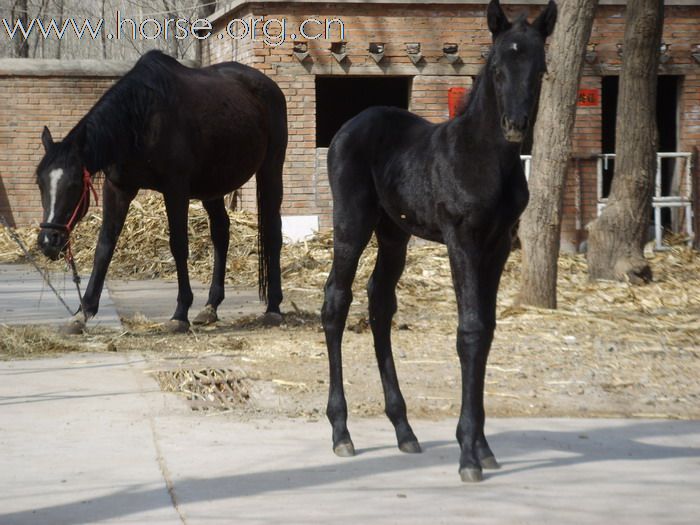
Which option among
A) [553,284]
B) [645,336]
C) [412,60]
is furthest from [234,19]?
[645,336]

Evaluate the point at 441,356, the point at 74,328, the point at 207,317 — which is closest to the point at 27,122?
the point at 207,317

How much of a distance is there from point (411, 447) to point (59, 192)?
451 centimetres

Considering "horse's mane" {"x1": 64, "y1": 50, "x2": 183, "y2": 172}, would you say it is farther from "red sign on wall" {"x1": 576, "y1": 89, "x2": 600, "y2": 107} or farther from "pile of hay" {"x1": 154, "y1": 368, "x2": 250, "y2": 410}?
"red sign on wall" {"x1": 576, "y1": 89, "x2": 600, "y2": 107}

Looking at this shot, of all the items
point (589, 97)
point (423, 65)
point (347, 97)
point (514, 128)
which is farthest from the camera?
point (347, 97)

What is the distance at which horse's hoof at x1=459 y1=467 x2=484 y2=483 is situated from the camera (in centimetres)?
508

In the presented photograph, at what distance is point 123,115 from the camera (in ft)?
30.9

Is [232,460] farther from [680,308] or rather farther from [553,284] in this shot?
[680,308]

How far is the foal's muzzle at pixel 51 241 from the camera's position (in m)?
9.00

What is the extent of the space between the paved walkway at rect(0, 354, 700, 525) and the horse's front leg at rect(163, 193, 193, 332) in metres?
2.76

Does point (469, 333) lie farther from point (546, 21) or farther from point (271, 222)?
point (271, 222)

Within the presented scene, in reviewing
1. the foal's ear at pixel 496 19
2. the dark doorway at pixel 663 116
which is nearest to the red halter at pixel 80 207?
the foal's ear at pixel 496 19

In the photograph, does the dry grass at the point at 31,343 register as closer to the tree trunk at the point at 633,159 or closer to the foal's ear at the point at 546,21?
the foal's ear at the point at 546,21

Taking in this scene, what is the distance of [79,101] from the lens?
65.5ft

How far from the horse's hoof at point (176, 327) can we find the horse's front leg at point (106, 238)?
628mm
